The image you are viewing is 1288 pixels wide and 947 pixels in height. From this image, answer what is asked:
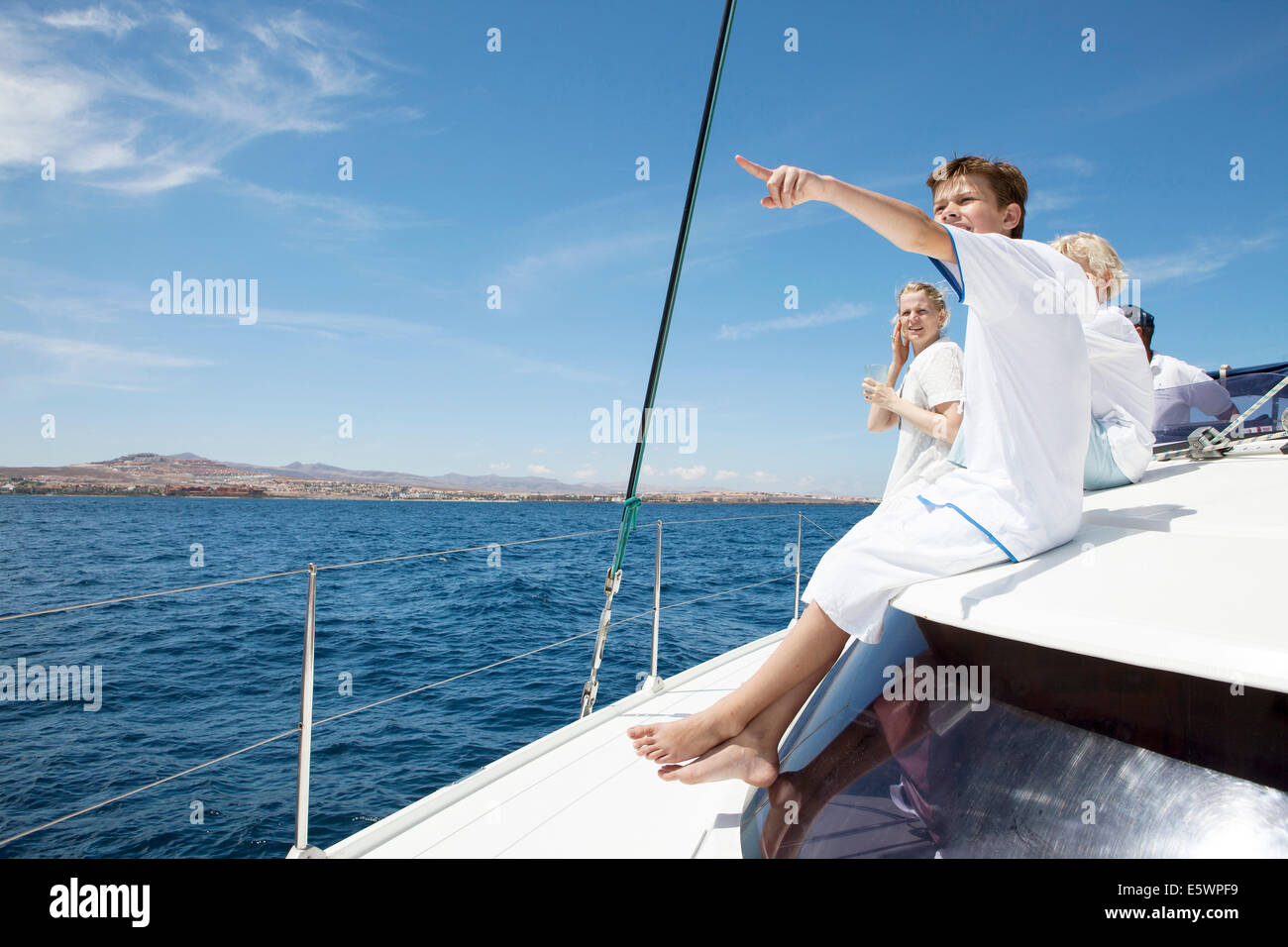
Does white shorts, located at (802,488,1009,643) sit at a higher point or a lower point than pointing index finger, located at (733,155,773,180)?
lower

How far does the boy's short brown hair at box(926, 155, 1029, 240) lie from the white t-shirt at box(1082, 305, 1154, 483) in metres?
0.64

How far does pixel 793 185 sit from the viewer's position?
3.70 feet

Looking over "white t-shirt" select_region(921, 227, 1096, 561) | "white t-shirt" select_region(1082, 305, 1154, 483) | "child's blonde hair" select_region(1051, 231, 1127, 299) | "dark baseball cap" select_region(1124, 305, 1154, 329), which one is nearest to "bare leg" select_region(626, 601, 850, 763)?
"white t-shirt" select_region(921, 227, 1096, 561)

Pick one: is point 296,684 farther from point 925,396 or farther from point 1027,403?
point 1027,403

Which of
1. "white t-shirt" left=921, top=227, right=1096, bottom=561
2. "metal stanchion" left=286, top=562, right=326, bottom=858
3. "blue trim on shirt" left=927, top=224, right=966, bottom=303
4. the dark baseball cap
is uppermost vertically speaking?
the dark baseball cap

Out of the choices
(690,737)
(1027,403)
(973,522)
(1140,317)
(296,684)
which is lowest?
(296,684)

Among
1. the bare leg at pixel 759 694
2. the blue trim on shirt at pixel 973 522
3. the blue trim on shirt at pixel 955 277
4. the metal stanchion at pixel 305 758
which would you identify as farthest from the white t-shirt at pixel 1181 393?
the metal stanchion at pixel 305 758

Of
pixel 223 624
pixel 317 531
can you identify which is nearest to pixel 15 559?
pixel 317 531

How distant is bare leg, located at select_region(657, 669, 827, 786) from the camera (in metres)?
1.41

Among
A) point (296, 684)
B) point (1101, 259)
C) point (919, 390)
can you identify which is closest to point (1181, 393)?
point (1101, 259)

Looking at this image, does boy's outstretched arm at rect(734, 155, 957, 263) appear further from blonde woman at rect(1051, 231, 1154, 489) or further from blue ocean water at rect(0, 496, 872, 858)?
blue ocean water at rect(0, 496, 872, 858)

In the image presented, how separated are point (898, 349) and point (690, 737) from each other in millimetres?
1781

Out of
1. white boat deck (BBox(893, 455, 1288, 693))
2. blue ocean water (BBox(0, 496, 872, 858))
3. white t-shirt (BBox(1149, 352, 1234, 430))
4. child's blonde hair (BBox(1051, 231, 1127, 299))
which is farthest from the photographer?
blue ocean water (BBox(0, 496, 872, 858))
